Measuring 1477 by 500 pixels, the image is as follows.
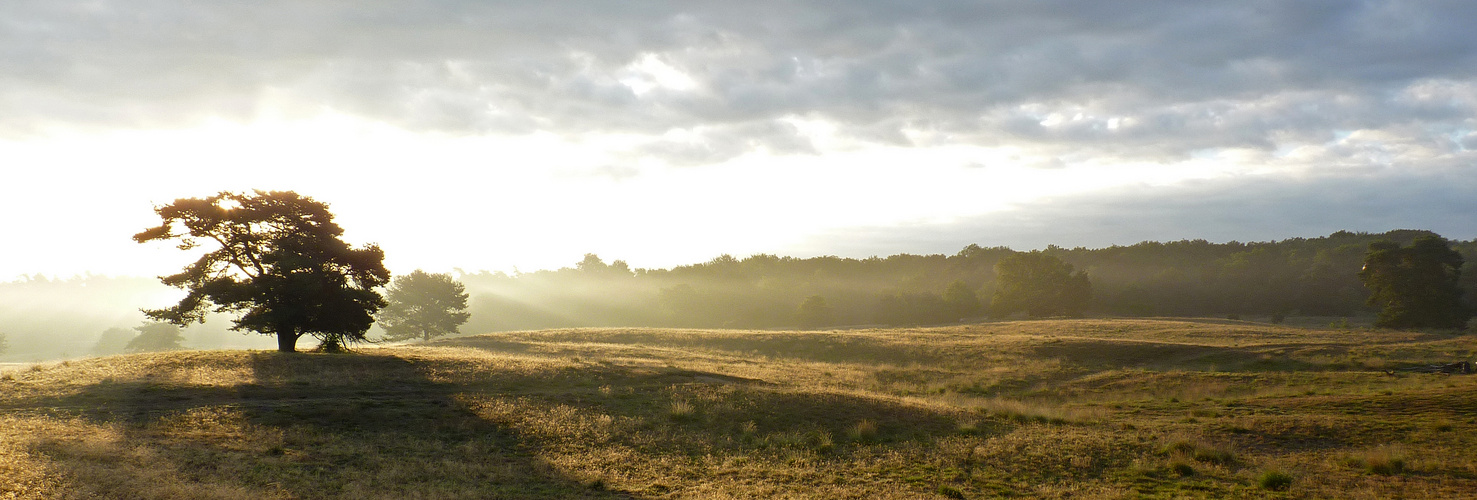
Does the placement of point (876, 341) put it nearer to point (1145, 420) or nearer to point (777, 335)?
point (777, 335)

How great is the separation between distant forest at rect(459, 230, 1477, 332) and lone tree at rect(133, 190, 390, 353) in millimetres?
70860

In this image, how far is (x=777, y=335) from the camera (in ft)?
188

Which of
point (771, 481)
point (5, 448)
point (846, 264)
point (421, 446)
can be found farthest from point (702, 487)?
point (846, 264)

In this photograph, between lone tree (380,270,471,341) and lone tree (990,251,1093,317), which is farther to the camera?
lone tree (990,251,1093,317)

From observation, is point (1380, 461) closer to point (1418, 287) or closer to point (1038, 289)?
point (1418, 287)

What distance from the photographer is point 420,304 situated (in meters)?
77.2

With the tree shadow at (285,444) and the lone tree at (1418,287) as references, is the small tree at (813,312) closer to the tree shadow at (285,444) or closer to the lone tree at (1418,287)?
the lone tree at (1418,287)

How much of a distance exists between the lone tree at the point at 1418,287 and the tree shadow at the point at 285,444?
73985 mm

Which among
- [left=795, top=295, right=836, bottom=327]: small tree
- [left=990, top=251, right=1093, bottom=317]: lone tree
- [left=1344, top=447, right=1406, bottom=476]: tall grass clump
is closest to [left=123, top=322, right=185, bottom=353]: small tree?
[left=795, top=295, right=836, bottom=327]: small tree

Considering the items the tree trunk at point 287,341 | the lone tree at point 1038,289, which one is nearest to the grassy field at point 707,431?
the tree trunk at point 287,341

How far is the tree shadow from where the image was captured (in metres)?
12.4

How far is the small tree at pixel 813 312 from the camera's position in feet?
316

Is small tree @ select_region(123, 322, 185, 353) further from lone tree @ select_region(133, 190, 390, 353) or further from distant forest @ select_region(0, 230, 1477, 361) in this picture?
lone tree @ select_region(133, 190, 390, 353)

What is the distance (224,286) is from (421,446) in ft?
71.2
